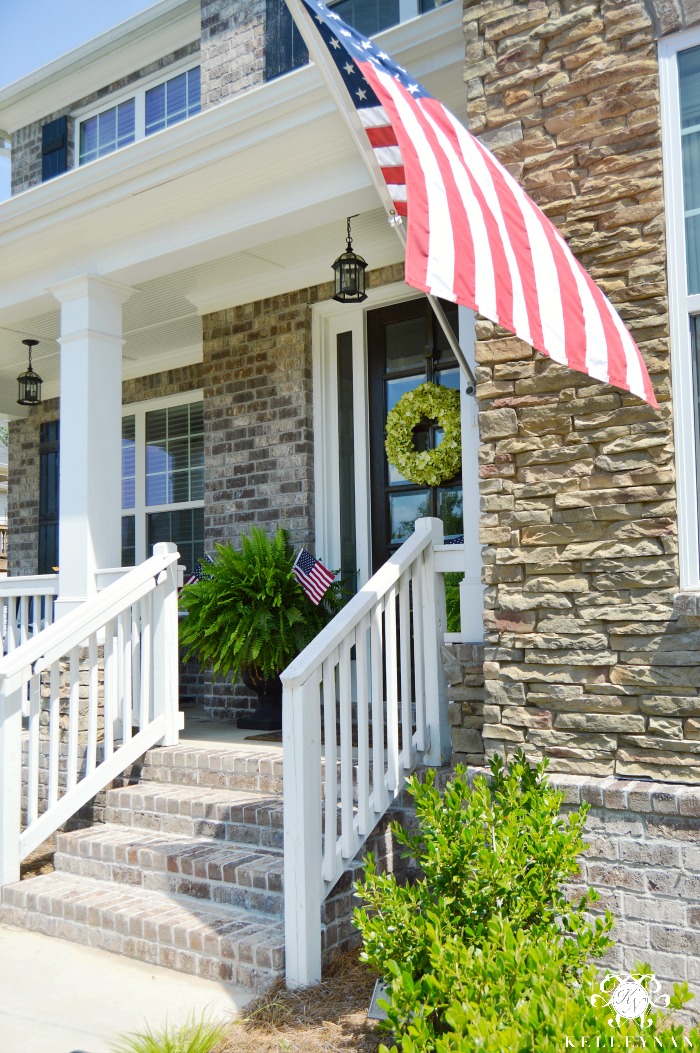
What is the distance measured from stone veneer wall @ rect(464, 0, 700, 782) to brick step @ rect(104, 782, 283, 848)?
121cm

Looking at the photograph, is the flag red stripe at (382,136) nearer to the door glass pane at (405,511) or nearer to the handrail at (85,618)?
the handrail at (85,618)

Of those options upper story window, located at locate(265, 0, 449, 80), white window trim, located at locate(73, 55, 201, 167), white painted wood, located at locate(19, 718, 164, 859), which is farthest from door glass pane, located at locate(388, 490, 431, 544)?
white window trim, located at locate(73, 55, 201, 167)

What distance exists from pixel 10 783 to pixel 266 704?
1846 millimetres

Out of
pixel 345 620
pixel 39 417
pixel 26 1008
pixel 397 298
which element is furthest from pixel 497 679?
pixel 39 417

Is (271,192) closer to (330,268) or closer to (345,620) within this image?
(330,268)

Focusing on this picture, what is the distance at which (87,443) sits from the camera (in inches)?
215

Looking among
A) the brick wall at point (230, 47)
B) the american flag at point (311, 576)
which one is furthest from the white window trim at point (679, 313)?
the brick wall at point (230, 47)

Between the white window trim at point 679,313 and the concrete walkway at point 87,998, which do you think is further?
the white window trim at point 679,313

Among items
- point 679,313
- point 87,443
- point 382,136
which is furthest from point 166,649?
point 679,313

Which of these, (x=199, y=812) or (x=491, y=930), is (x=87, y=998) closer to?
(x=199, y=812)

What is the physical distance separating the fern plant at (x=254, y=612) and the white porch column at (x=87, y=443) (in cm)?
63

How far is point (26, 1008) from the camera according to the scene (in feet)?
10.4

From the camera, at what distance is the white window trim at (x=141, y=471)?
811 cm

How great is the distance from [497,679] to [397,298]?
3370 millimetres
